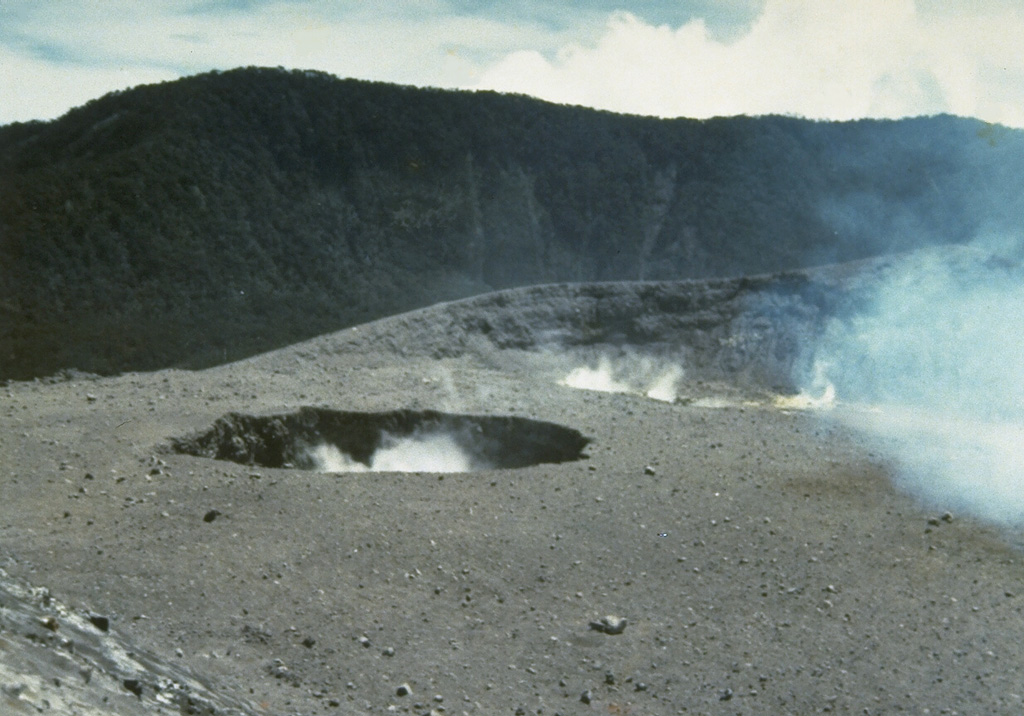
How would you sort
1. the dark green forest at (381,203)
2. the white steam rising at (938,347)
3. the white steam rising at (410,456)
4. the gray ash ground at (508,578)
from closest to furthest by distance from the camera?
1. the gray ash ground at (508,578)
2. the white steam rising at (410,456)
3. the white steam rising at (938,347)
4. the dark green forest at (381,203)

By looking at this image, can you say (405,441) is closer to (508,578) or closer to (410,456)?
(410,456)

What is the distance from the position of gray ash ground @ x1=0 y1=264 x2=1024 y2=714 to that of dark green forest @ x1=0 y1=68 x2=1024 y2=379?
6656 mm

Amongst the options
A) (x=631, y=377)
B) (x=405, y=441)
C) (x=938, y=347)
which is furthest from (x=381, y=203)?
(x=405, y=441)

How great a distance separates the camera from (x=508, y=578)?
8.76 metres

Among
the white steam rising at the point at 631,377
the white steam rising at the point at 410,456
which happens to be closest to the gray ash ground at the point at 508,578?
the white steam rising at the point at 410,456

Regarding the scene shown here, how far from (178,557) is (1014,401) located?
42.5ft

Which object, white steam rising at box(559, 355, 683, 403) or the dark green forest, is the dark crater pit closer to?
the dark green forest

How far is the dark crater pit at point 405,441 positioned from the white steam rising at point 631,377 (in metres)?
Answer: 5.68

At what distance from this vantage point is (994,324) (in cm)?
1934

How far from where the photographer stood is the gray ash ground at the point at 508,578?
726 cm

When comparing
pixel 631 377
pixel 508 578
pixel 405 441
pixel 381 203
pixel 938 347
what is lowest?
pixel 508 578

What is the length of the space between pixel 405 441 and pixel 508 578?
4.76 metres

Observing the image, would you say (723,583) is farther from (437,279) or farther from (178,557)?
(437,279)

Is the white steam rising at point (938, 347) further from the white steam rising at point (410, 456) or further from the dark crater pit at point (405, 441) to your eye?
the white steam rising at point (410, 456)
